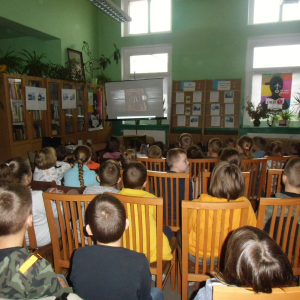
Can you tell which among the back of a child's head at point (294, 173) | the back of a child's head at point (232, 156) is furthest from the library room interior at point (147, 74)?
the back of a child's head at point (294, 173)

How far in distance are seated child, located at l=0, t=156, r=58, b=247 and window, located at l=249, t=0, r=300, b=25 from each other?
6.09 metres

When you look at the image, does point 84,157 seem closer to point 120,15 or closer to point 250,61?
point 120,15

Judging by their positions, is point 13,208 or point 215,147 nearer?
point 13,208

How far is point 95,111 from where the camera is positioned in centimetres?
623

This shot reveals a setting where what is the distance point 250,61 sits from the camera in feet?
19.5

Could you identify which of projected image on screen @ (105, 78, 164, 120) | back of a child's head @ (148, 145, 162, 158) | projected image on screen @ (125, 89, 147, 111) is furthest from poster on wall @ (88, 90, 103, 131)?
back of a child's head @ (148, 145, 162, 158)

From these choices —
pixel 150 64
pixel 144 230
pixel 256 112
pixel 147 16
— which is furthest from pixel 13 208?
pixel 147 16

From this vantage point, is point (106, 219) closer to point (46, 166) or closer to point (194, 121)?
point (46, 166)

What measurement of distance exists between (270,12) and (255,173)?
5133 millimetres

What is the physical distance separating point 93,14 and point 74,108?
2783 millimetres

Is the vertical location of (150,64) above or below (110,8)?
below

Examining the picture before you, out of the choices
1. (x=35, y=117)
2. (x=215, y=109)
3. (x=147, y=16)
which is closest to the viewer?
(x=35, y=117)

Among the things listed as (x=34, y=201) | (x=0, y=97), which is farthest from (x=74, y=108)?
(x=34, y=201)

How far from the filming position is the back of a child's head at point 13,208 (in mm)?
977
